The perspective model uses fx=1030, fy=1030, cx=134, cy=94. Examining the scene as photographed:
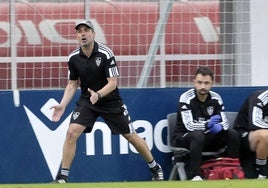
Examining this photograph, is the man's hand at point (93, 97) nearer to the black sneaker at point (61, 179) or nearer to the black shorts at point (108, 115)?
the black shorts at point (108, 115)

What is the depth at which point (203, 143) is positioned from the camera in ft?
35.6

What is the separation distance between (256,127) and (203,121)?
581 millimetres

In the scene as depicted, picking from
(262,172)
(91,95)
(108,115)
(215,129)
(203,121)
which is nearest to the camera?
(91,95)

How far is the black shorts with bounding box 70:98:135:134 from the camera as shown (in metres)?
10.7

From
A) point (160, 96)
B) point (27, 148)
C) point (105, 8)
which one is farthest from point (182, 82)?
point (27, 148)

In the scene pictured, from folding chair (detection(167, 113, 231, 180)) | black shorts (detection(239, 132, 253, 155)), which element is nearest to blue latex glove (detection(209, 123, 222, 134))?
folding chair (detection(167, 113, 231, 180))

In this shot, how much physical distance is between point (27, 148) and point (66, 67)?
1079mm

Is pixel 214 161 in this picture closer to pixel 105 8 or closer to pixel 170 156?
pixel 170 156

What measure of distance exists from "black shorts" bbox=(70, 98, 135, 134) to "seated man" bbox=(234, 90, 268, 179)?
→ 128 cm

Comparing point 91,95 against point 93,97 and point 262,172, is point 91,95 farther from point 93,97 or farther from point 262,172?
point 262,172

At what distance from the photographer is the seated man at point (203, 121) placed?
10914mm

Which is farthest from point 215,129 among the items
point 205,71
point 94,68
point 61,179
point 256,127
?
point 61,179

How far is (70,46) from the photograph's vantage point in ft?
38.9

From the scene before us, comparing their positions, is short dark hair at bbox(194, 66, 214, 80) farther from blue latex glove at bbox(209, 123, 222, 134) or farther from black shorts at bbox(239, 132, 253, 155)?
black shorts at bbox(239, 132, 253, 155)
